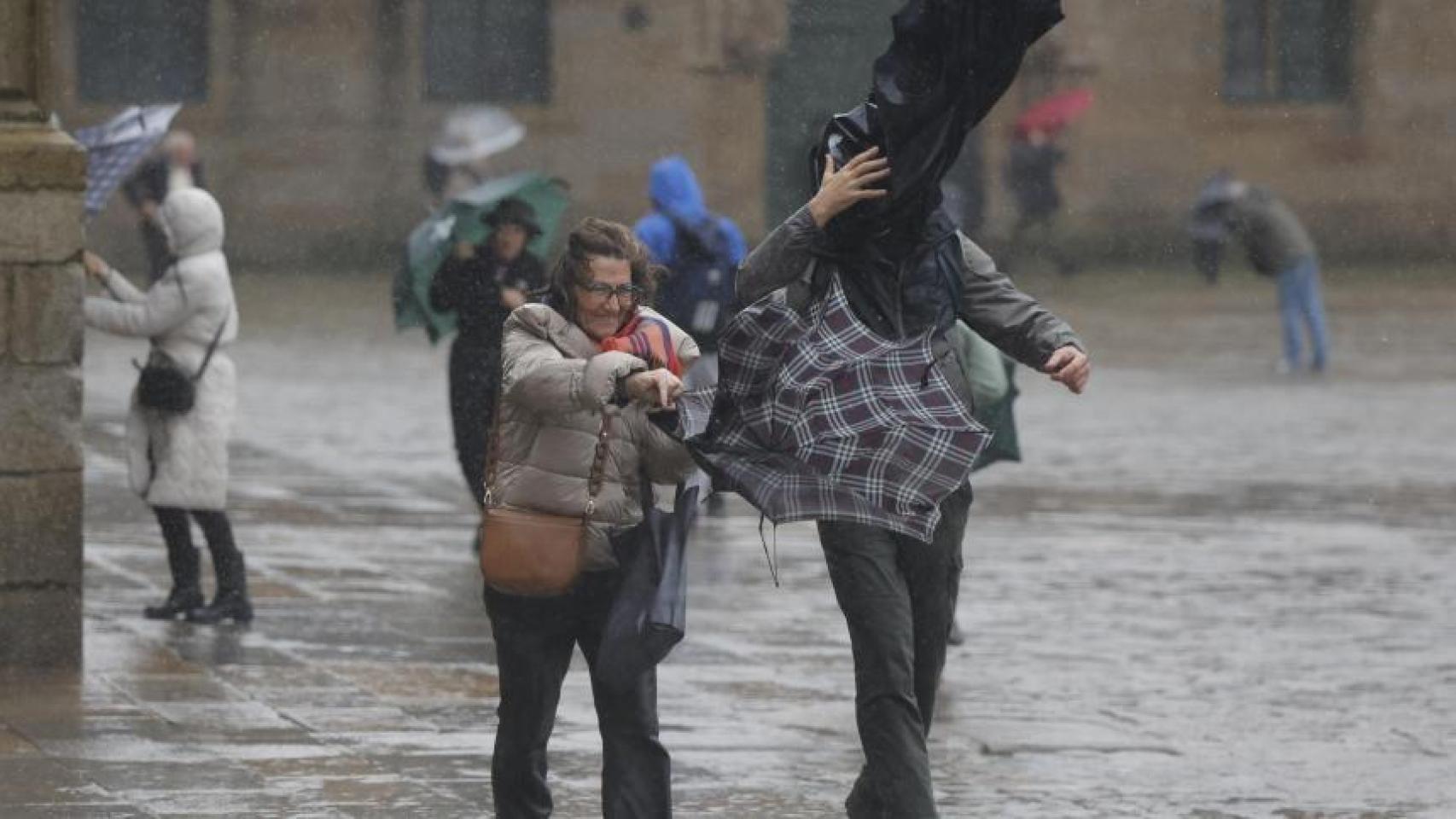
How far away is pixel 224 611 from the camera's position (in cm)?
1153

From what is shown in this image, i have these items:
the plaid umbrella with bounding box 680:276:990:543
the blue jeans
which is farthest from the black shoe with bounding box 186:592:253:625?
the blue jeans

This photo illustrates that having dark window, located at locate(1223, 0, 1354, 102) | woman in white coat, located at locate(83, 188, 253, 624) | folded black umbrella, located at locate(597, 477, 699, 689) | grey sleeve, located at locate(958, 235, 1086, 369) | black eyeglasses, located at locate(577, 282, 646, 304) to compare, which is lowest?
dark window, located at locate(1223, 0, 1354, 102)

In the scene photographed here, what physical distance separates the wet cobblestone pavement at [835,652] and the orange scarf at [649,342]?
5.11 ft

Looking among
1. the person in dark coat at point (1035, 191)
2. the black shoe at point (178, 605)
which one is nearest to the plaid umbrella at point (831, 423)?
the black shoe at point (178, 605)

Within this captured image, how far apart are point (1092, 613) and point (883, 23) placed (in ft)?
93.1

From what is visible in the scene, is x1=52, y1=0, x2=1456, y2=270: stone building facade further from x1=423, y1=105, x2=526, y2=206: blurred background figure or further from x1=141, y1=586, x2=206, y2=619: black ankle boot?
x1=141, y1=586, x2=206, y2=619: black ankle boot

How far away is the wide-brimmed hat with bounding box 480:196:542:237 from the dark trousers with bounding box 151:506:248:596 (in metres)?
2.17

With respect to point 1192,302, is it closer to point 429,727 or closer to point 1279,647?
point 1279,647

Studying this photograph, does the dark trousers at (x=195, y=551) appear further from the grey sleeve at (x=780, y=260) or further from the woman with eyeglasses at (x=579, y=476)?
the grey sleeve at (x=780, y=260)

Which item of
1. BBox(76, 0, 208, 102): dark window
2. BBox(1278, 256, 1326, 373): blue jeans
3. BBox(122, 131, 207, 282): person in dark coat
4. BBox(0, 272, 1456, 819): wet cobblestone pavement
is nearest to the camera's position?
BBox(0, 272, 1456, 819): wet cobblestone pavement

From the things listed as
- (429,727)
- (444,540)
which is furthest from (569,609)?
(444,540)

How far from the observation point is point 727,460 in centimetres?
728

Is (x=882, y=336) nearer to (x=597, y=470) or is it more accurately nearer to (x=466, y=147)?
(x=597, y=470)

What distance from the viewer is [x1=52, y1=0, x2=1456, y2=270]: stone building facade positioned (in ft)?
127
